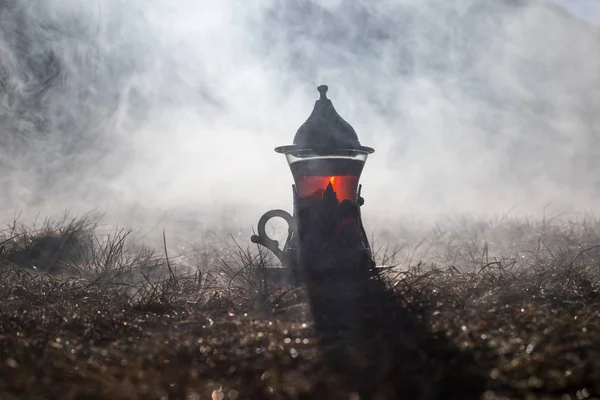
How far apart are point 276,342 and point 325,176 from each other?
1.71 meters

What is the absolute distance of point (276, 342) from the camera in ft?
6.51

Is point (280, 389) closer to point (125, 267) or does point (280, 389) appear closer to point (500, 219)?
point (125, 267)

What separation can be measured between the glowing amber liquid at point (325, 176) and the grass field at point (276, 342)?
0.62 metres

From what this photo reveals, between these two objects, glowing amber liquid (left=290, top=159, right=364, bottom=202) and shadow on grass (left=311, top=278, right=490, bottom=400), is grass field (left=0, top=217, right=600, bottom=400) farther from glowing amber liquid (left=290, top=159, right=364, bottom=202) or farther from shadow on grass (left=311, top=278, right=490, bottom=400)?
glowing amber liquid (left=290, top=159, right=364, bottom=202)

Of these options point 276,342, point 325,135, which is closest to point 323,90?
point 325,135

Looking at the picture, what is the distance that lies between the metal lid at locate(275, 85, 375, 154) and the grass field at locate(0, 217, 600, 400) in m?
0.79

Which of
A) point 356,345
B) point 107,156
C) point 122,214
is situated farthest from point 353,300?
point 107,156

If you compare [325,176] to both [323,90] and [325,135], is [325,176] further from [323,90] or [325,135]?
[323,90]

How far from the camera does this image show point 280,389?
1514 mm

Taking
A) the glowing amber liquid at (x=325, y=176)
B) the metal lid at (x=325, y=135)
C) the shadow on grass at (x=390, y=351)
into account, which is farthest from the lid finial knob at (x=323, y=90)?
the shadow on grass at (x=390, y=351)

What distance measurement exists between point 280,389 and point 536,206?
741 centimetres

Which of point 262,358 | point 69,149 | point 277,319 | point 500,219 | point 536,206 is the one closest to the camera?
point 262,358

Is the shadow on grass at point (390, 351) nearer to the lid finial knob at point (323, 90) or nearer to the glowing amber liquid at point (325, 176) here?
the glowing amber liquid at point (325, 176)

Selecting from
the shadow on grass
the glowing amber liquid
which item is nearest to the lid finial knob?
the glowing amber liquid
